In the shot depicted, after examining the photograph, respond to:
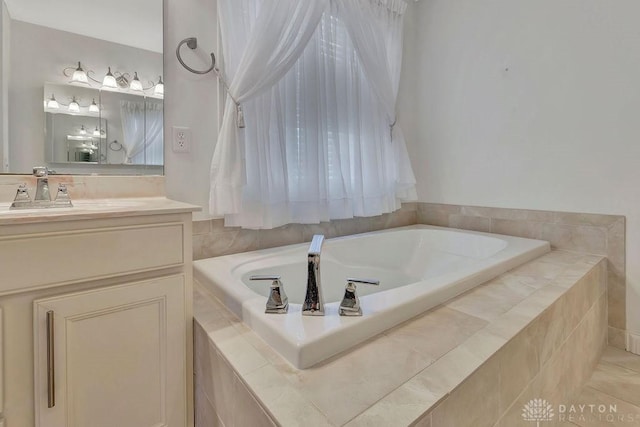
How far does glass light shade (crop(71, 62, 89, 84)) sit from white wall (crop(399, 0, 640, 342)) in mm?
2176

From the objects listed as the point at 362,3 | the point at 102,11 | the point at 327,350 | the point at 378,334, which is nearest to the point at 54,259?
the point at 327,350

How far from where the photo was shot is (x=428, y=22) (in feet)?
8.64

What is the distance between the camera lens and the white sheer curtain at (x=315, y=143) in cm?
166

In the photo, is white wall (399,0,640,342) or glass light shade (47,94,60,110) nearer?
glass light shade (47,94,60,110)

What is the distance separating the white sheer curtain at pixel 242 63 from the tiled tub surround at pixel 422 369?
20.5 inches

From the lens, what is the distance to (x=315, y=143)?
1.89 m

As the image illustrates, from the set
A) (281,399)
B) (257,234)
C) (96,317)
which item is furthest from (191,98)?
(281,399)

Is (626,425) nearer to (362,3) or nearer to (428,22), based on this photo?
(362,3)

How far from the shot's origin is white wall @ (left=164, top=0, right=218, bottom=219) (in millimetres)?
1523

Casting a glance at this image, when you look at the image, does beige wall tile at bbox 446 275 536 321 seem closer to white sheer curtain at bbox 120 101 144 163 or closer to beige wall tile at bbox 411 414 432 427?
beige wall tile at bbox 411 414 432 427

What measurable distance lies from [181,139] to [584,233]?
2.34 m

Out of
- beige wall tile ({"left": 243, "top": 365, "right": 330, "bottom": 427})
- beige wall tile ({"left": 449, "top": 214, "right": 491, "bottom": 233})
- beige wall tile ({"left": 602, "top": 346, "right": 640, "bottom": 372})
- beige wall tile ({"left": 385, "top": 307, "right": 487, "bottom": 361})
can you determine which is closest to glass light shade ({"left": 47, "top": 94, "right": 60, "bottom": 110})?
beige wall tile ({"left": 243, "top": 365, "right": 330, "bottom": 427})

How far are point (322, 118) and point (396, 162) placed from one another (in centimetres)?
73

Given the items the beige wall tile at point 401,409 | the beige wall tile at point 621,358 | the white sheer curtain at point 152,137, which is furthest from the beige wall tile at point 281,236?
the beige wall tile at point 621,358
